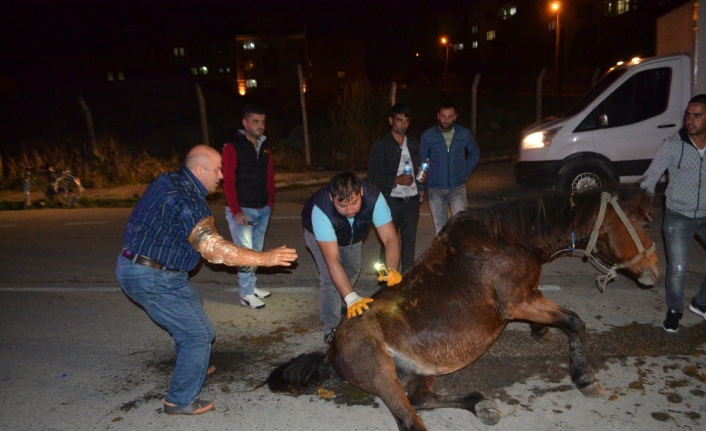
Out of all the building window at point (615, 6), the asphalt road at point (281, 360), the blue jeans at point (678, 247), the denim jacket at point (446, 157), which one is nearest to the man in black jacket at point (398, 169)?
the denim jacket at point (446, 157)

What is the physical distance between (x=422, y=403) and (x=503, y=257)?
112 centimetres

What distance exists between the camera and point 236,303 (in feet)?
19.0

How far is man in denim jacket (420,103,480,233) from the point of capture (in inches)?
227

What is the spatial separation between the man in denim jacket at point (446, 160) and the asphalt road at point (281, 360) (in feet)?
4.25

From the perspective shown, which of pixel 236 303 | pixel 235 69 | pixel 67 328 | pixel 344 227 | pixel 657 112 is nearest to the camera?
pixel 344 227

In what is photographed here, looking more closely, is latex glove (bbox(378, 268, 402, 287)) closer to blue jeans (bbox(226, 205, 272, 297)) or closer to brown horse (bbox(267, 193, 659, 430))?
brown horse (bbox(267, 193, 659, 430))

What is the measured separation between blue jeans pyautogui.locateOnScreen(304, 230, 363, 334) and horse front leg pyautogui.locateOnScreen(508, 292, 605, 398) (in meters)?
1.50

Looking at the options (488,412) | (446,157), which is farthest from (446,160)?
(488,412)

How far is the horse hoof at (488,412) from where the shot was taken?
11.0ft

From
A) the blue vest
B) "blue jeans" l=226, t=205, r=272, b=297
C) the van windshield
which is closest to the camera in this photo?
the blue vest

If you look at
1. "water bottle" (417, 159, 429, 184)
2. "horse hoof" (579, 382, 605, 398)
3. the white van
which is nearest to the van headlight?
the white van

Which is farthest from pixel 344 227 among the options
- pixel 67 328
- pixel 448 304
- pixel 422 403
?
pixel 67 328

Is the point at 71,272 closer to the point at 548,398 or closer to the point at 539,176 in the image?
the point at 548,398

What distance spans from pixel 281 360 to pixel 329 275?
821 mm
